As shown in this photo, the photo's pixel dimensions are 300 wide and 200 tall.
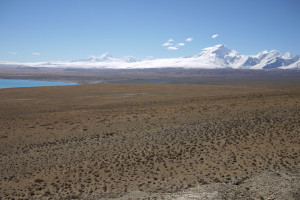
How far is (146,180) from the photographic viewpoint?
1102 centimetres

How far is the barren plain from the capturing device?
33.1 feet

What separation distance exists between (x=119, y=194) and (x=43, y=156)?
657 centimetres

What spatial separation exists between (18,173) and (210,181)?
9.00 metres

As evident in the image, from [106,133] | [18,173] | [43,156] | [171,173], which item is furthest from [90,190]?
[106,133]

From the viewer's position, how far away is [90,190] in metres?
10.4

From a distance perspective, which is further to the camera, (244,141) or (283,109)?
(283,109)

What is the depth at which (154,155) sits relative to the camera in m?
13.8

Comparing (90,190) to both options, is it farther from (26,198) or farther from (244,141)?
(244,141)

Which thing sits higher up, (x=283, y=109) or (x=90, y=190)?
(x=283, y=109)

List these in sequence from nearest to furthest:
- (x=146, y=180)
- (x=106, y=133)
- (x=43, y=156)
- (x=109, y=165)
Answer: (x=146, y=180) → (x=109, y=165) → (x=43, y=156) → (x=106, y=133)

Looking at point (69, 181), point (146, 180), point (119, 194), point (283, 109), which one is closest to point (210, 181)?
point (146, 180)

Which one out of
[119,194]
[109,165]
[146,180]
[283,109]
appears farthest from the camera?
[283,109]

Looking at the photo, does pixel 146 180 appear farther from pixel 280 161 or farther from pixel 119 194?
pixel 280 161

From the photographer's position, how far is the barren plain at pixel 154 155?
10.1 meters
